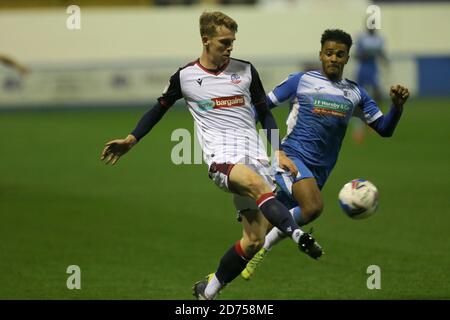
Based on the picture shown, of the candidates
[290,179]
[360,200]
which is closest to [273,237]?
[290,179]

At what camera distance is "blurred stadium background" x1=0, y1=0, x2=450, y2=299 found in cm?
951

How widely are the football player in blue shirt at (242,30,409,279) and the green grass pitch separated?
34.4 inches

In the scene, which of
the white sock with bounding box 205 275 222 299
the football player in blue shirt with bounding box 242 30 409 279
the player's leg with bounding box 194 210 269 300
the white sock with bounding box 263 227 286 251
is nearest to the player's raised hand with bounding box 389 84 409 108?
the football player in blue shirt with bounding box 242 30 409 279

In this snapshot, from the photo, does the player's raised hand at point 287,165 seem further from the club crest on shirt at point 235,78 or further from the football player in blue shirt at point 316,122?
the football player in blue shirt at point 316,122

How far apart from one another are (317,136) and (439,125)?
15.7 m

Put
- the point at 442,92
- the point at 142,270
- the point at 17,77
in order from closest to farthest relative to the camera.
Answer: the point at 142,270 → the point at 17,77 → the point at 442,92

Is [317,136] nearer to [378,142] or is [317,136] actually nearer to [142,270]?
[142,270]

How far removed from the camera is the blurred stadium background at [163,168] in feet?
31.2

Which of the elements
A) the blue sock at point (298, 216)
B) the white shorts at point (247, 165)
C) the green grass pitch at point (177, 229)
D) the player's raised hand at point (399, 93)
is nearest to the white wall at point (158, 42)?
Answer: the green grass pitch at point (177, 229)

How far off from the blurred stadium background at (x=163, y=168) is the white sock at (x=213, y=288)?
0.56m

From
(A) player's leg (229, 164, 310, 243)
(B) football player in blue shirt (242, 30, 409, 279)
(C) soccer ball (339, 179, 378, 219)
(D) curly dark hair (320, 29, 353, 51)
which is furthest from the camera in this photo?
(B) football player in blue shirt (242, 30, 409, 279)

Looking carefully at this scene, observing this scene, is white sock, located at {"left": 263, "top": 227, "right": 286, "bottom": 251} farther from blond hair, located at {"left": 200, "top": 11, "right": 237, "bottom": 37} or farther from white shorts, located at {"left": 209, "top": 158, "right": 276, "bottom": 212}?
blond hair, located at {"left": 200, "top": 11, "right": 237, "bottom": 37}

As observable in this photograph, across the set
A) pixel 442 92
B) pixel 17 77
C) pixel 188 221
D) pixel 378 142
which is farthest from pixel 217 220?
pixel 442 92

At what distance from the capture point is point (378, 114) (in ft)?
27.6
